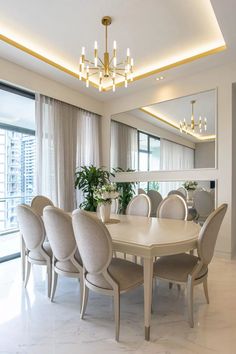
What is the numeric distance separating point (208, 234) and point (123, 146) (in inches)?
134

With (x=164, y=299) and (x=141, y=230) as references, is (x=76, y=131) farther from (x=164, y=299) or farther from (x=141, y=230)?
(x=164, y=299)

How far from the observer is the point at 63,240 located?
218 cm

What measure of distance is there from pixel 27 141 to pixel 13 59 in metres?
1.45

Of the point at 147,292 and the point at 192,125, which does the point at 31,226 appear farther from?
the point at 192,125

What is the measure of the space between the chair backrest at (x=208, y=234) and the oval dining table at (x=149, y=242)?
0.07 meters

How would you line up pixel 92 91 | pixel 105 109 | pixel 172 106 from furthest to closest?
pixel 105 109
pixel 92 91
pixel 172 106

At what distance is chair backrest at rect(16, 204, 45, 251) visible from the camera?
8.18ft

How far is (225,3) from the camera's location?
2346 millimetres

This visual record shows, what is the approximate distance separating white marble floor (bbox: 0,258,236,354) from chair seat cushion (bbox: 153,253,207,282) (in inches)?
15.5

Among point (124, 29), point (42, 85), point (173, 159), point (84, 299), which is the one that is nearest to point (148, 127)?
point (173, 159)

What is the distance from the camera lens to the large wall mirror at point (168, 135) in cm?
393

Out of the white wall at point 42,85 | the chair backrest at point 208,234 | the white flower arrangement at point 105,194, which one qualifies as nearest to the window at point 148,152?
the white wall at point 42,85

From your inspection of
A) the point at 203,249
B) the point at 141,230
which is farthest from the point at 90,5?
the point at 203,249

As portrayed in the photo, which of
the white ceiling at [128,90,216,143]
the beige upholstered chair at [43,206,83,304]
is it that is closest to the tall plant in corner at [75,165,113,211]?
the white ceiling at [128,90,216,143]
